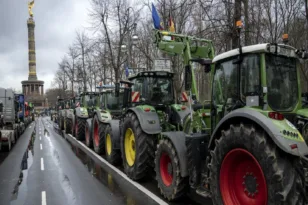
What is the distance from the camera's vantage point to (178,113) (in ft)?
26.5

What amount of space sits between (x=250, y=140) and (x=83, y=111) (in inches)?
540

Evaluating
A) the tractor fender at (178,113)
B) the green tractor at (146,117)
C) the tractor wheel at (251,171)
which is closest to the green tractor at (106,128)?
the green tractor at (146,117)

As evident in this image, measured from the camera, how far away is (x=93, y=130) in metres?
13.4

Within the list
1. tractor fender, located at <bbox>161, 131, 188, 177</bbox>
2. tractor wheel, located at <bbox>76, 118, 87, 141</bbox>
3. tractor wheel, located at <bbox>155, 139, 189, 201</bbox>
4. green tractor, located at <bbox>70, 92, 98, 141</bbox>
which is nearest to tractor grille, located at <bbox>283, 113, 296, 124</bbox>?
tractor fender, located at <bbox>161, 131, 188, 177</bbox>

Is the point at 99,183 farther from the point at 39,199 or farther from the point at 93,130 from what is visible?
the point at 93,130

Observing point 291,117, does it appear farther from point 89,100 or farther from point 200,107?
point 89,100

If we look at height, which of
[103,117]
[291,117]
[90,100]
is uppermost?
[90,100]

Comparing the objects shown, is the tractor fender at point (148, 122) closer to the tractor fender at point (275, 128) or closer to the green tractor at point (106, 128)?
the green tractor at point (106, 128)

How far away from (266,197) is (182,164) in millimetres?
2126

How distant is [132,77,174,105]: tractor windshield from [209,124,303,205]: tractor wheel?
435 centimetres

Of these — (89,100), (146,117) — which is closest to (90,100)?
(89,100)

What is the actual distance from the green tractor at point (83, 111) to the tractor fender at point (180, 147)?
10226mm

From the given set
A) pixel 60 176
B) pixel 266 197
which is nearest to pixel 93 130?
pixel 60 176

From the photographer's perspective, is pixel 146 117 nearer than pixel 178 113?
Yes
